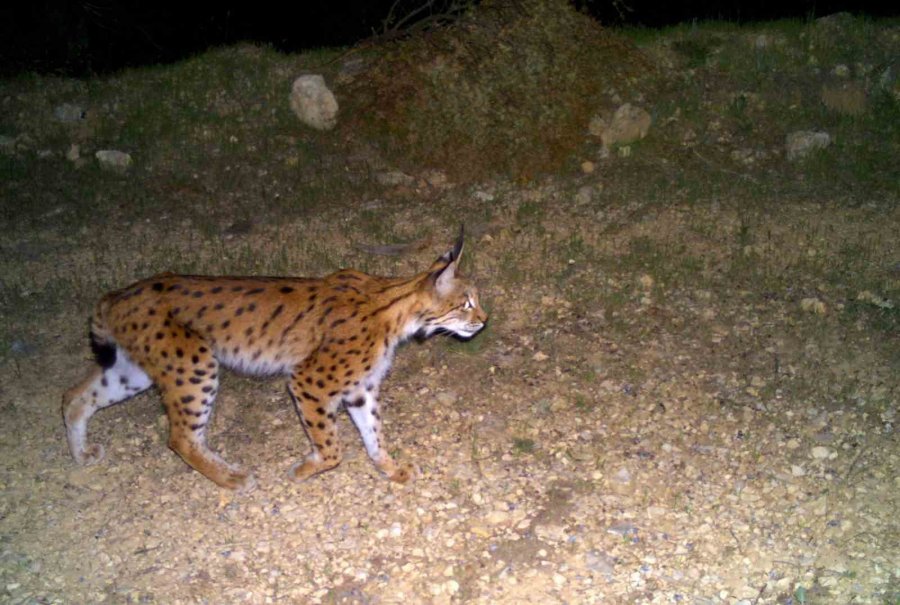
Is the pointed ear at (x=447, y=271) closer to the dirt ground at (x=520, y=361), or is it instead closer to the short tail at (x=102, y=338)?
the dirt ground at (x=520, y=361)

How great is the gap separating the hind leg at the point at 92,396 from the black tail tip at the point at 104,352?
77 mm

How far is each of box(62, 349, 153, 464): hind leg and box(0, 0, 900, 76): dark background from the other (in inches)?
286

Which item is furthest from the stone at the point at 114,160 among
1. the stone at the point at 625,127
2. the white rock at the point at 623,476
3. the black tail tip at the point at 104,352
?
the white rock at the point at 623,476

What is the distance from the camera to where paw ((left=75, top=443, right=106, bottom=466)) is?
21.3ft

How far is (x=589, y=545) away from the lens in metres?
5.61

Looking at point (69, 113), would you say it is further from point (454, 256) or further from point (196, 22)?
point (454, 256)

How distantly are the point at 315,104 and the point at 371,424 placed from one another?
5.96 meters

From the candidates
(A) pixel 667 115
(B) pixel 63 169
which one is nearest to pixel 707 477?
(A) pixel 667 115

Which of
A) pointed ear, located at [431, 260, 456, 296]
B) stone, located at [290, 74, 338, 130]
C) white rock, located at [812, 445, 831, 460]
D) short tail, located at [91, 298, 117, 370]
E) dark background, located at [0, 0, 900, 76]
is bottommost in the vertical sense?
dark background, located at [0, 0, 900, 76]

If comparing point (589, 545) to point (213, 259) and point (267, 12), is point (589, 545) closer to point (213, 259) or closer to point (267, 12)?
point (213, 259)

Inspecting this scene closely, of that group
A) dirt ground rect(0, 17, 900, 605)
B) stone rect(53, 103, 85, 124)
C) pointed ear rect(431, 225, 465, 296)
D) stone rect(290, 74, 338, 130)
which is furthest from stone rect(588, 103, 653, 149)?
stone rect(53, 103, 85, 124)

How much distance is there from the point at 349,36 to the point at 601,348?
29.3 ft

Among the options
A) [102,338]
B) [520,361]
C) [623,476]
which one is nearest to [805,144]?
[520,361]

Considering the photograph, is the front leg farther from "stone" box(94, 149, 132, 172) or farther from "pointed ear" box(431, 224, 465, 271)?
"stone" box(94, 149, 132, 172)
